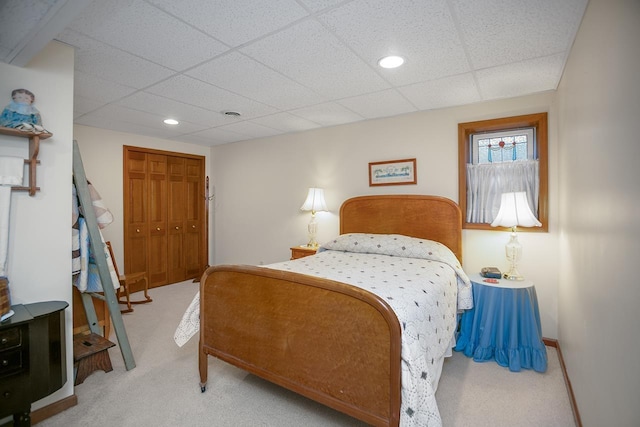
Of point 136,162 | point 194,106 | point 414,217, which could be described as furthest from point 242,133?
point 414,217

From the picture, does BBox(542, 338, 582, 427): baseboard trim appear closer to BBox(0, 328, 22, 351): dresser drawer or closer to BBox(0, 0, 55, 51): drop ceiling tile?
BBox(0, 328, 22, 351): dresser drawer

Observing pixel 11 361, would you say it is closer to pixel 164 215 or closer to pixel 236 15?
pixel 236 15

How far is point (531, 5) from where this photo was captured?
157 centimetres

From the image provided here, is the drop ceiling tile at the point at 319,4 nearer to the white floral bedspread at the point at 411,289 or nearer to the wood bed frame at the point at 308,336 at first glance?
the wood bed frame at the point at 308,336

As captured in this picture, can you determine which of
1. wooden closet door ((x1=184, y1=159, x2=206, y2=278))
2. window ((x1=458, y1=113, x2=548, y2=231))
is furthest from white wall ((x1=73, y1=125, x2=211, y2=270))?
window ((x1=458, y1=113, x2=548, y2=231))

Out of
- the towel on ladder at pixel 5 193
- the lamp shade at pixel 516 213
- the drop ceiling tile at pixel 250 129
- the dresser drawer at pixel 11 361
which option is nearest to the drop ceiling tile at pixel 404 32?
the lamp shade at pixel 516 213

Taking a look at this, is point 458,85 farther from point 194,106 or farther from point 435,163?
point 194,106

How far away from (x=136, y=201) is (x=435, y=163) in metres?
3.95

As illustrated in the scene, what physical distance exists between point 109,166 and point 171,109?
1559 mm

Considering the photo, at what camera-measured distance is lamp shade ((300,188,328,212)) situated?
3.92 m

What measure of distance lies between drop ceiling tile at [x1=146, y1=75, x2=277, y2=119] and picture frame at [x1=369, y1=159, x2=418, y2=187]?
132 cm

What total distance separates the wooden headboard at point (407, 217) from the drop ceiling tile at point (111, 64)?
2.32m

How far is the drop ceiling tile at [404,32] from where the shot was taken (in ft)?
5.24

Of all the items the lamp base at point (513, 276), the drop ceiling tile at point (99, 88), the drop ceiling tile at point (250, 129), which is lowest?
the lamp base at point (513, 276)
